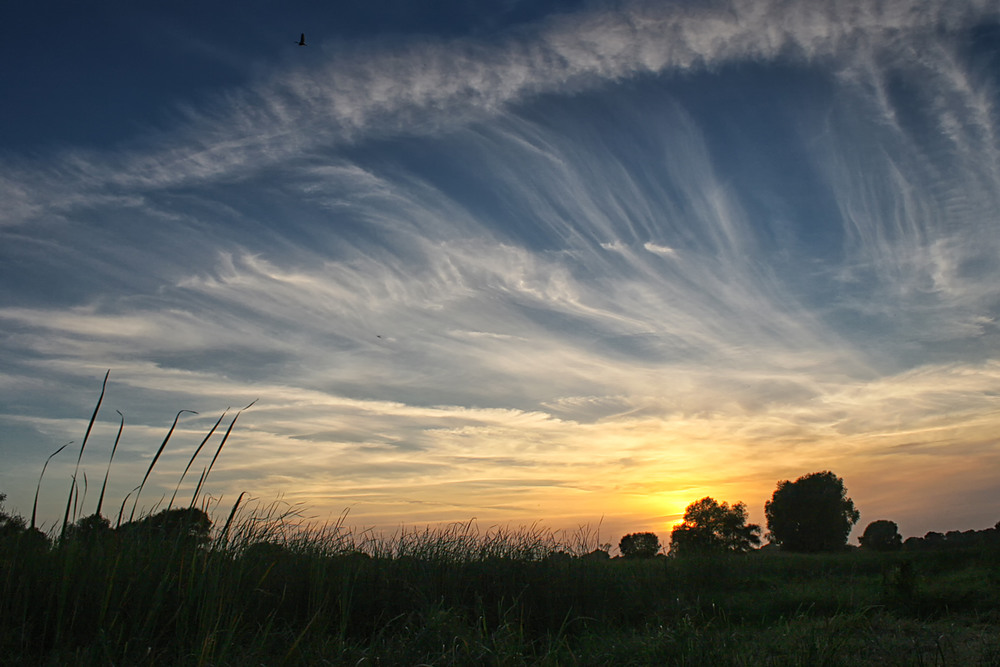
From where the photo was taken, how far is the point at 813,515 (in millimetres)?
54094

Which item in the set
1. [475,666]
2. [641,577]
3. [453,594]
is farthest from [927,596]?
[475,666]

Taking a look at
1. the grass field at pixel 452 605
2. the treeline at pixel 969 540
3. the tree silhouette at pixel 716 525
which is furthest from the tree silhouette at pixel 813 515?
the grass field at pixel 452 605

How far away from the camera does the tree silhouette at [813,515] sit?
53.3m

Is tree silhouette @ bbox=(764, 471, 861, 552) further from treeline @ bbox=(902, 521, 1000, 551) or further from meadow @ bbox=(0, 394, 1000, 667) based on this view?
meadow @ bbox=(0, 394, 1000, 667)

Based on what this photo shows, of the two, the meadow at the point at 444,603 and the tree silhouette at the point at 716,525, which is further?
the tree silhouette at the point at 716,525

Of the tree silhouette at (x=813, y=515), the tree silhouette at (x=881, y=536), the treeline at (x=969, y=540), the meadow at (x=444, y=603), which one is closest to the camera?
the meadow at (x=444, y=603)

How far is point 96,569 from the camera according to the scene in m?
7.66

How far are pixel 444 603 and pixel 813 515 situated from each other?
157ft

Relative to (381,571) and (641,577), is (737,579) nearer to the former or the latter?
(641,577)

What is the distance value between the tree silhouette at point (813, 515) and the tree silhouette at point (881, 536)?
9.56ft

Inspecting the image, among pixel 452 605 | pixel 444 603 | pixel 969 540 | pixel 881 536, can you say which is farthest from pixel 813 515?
pixel 452 605

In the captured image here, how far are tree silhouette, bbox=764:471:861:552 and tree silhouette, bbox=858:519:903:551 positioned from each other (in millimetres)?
2913

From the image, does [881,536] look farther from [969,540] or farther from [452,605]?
[452,605]

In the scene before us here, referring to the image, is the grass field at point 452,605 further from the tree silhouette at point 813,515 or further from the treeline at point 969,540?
the tree silhouette at point 813,515
